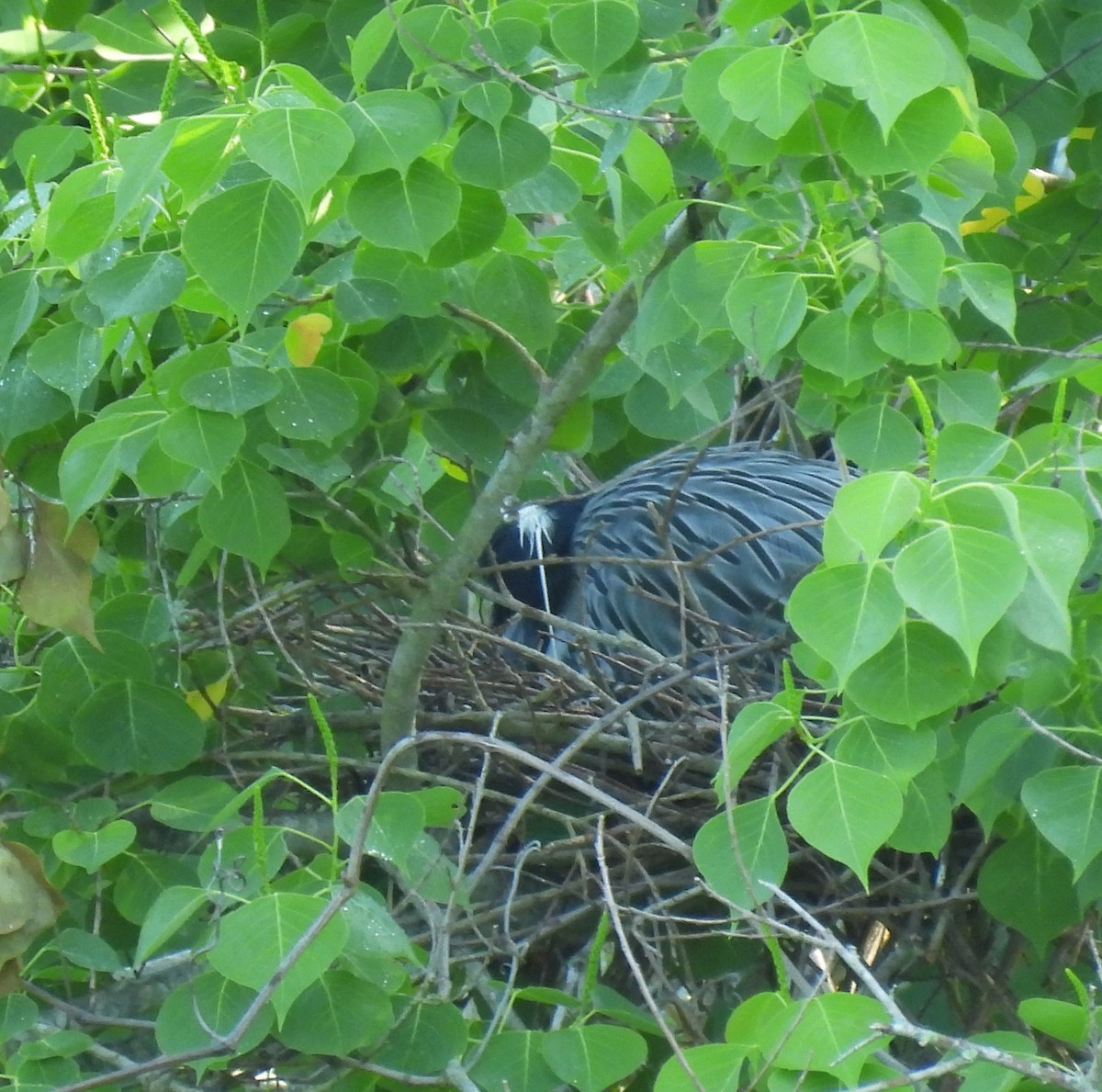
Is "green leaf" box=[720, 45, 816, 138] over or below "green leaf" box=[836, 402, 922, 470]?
over

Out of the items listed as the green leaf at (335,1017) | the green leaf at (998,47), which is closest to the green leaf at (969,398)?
the green leaf at (998,47)

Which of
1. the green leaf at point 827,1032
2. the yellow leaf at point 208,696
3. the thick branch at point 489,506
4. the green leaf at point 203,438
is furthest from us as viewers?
the yellow leaf at point 208,696

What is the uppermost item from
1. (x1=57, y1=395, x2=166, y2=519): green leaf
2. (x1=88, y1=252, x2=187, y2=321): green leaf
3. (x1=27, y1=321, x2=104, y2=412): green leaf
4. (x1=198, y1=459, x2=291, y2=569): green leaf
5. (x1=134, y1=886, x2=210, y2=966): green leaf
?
(x1=88, y1=252, x2=187, y2=321): green leaf

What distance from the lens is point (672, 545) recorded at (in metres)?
2.30

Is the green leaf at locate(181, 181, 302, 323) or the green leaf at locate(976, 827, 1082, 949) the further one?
the green leaf at locate(976, 827, 1082, 949)

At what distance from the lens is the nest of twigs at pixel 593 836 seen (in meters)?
1.39

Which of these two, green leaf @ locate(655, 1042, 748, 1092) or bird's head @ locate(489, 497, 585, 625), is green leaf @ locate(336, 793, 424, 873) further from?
bird's head @ locate(489, 497, 585, 625)

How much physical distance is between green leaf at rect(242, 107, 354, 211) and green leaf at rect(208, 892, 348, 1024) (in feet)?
1.39

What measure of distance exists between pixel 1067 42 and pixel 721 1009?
3.34ft

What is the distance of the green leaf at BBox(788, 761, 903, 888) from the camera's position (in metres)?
0.80

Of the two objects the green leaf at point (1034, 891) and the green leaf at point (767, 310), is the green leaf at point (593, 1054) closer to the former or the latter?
the green leaf at point (1034, 891)

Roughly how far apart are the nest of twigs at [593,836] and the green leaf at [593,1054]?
7.9 inches

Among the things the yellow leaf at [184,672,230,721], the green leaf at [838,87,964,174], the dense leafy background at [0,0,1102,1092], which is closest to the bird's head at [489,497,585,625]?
the dense leafy background at [0,0,1102,1092]

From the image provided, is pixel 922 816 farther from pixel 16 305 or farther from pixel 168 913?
pixel 16 305
